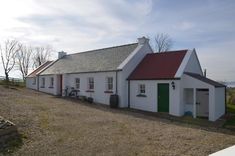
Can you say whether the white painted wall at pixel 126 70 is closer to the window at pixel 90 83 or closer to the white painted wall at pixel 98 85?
the white painted wall at pixel 98 85

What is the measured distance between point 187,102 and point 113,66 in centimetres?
737

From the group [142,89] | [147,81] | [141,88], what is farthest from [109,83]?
[147,81]

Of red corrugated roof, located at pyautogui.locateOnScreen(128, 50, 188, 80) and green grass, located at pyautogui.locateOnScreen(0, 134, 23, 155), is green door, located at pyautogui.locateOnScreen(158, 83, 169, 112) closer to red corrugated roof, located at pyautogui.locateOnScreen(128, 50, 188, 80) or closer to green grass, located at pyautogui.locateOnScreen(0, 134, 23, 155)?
red corrugated roof, located at pyautogui.locateOnScreen(128, 50, 188, 80)

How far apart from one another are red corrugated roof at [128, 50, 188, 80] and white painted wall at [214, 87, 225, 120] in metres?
3.71

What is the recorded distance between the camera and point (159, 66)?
2395 centimetres

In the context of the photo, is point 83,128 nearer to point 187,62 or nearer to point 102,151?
point 102,151

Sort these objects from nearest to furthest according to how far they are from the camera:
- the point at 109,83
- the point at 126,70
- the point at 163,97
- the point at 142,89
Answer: the point at 163,97 → the point at 142,89 → the point at 126,70 → the point at 109,83

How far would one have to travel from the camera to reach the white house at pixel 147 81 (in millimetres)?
20859

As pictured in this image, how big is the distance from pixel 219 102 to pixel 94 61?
1345cm

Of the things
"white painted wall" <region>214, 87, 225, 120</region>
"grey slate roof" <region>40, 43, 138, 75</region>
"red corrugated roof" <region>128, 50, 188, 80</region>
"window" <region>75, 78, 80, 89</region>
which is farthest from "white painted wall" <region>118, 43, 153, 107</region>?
"white painted wall" <region>214, 87, 225, 120</region>

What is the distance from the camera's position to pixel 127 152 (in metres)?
9.22

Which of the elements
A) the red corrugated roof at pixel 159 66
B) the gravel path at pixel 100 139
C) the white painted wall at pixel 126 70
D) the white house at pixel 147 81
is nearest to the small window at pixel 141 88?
the white house at pixel 147 81

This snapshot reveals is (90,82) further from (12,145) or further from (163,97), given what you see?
(12,145)

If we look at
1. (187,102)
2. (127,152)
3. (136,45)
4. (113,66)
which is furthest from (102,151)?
(136,45)
